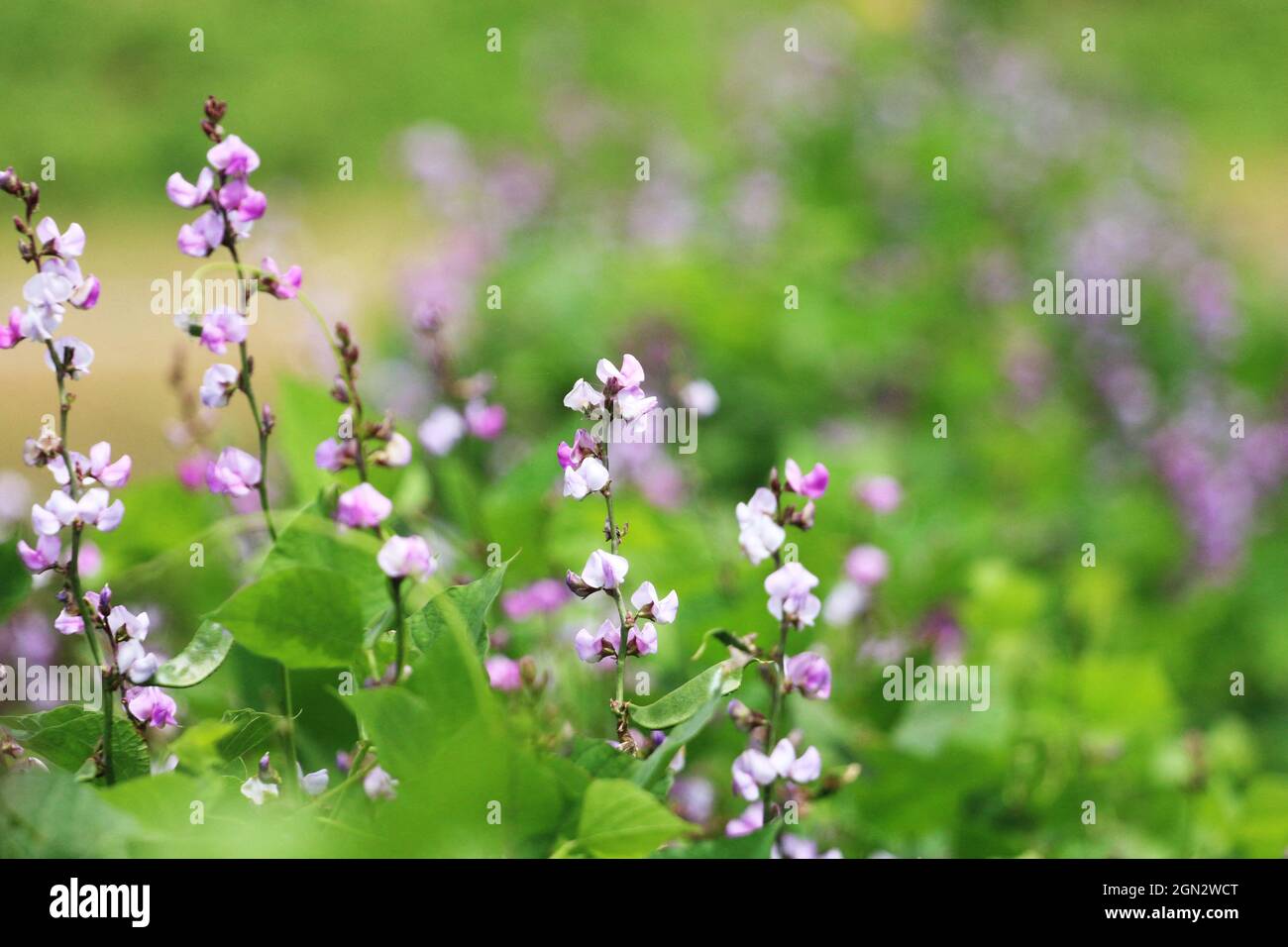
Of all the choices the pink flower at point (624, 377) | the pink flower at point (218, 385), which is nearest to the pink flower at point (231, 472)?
the pink flower at point (218, 385)

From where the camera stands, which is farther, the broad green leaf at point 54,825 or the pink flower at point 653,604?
the pink flower at point 653,604

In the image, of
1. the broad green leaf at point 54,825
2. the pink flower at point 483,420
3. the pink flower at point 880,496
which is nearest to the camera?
the broad green leaf at point 54,825

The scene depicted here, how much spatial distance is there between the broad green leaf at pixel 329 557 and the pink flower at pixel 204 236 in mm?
182

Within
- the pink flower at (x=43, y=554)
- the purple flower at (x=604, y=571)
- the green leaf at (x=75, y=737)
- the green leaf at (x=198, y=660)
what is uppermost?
the pink flower at (x=43, y=554)

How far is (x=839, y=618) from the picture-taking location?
4.46ft

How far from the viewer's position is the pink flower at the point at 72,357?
81 cm

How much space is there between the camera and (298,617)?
0.77 meters

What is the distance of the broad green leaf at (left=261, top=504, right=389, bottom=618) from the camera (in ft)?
2.71

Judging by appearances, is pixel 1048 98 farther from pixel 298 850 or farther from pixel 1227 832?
pixel 298 850

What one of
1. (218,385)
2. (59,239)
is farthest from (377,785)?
(59,239)

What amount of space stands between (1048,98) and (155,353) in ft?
12.0

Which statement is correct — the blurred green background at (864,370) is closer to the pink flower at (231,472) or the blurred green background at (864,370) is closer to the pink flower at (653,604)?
the pink flower at (231,472)

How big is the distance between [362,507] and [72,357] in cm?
22

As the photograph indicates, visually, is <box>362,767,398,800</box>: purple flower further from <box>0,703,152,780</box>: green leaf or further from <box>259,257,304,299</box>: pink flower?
<box>259,257,304,299</box>: pink flower
